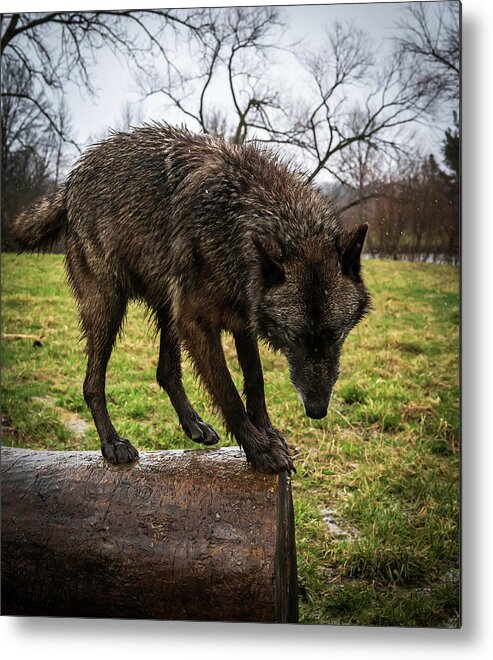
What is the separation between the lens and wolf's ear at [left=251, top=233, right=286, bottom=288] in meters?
2.51

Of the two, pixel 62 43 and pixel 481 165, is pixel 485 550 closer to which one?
pixel 481 165

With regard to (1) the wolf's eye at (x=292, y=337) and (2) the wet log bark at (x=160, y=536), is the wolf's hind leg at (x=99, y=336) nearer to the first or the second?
(2) the wet log bark at (x=160, y=536)

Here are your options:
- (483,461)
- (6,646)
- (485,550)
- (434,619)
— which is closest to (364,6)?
(483,461)

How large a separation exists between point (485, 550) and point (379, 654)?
0.55 metres

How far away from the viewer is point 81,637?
9.98 feet

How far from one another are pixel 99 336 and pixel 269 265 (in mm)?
866

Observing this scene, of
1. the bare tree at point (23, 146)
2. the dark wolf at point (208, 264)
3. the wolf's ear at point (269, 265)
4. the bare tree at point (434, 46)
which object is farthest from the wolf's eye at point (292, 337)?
the bare tree at point (23, 146)

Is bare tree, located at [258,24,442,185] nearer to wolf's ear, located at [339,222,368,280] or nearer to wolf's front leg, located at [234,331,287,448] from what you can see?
wolf's ear, located at [339,222,368,280]

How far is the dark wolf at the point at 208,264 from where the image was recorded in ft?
8.38

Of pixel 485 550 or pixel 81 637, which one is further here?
pixel 81 637

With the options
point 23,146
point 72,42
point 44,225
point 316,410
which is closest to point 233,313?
point 316,410

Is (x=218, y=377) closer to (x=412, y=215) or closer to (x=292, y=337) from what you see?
(x=292, y=337)

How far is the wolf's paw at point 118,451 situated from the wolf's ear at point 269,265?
782 mm

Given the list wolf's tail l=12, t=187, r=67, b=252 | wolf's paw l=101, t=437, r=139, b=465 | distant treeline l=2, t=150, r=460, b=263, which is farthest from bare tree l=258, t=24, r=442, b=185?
wolf's paw l=101, t=437, r=139, b=465
